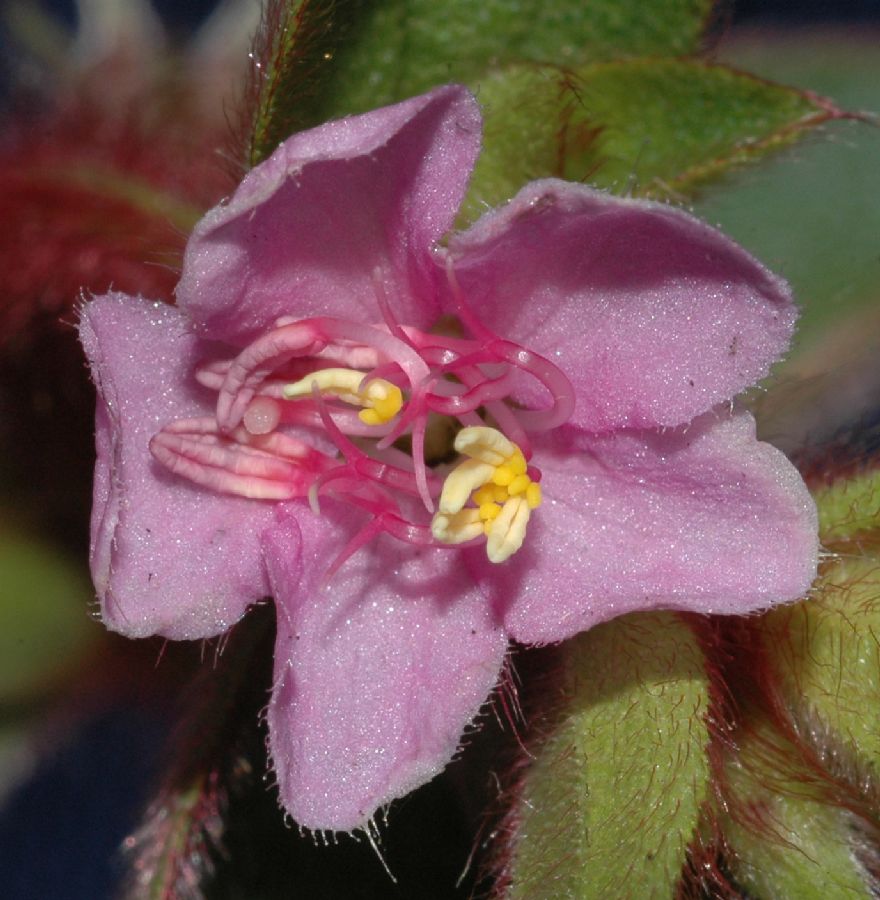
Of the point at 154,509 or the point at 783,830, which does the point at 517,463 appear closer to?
the point at 154,509

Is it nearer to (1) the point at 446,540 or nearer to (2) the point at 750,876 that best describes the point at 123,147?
(1) the point at 446,540

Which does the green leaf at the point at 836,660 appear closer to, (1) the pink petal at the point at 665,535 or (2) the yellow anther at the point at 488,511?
(1) the pink petal at the point at 665,535

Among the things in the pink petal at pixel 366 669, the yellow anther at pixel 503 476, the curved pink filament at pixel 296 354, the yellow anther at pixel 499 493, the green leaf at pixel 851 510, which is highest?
the curved pink filament at pixel 296 354

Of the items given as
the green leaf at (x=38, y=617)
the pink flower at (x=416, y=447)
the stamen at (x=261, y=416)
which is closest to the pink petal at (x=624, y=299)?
the pink flower at (x=416, y=447)

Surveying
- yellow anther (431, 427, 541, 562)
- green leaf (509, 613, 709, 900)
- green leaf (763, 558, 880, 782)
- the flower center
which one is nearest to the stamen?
the flower center

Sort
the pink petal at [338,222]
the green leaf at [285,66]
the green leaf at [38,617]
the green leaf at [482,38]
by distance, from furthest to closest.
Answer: the green leaf at [38,617]
the green leaf at [482,38]
the green leaf at [285,66]
the pink petal at [338,222]

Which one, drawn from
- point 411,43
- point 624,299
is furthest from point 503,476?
point 411,43

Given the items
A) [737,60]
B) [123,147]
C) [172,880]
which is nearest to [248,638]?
[172,880]
